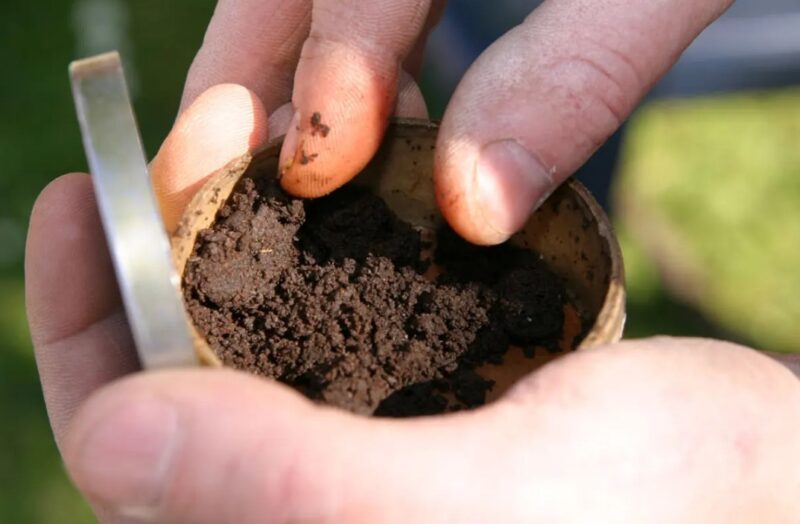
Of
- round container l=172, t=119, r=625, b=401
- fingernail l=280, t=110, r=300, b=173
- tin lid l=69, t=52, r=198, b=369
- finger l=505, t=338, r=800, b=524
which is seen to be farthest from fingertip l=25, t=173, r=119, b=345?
finger l=505, t=338, r=800, b=524

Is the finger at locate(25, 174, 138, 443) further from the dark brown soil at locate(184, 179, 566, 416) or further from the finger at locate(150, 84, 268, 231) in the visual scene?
the dark brown soil at locate(184, 179, 566, 416)

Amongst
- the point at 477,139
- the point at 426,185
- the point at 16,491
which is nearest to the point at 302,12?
the point at 426,185

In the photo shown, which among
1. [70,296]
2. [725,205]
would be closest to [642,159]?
[725,205]

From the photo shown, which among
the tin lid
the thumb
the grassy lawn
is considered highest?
the tin lid

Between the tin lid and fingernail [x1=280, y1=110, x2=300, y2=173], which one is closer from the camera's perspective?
the tin lid

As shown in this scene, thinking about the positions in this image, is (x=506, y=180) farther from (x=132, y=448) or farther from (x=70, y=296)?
(x=70, y=296)

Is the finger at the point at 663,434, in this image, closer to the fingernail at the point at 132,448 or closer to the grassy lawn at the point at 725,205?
the fingernail at the point at 132,448
